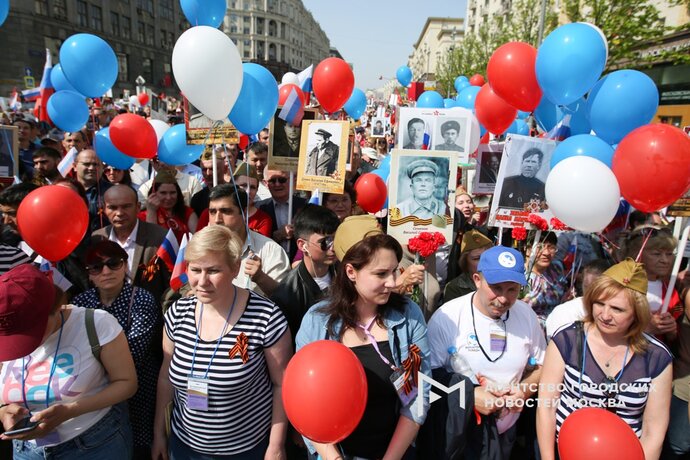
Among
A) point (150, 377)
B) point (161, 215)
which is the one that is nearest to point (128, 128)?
point (161, 215)

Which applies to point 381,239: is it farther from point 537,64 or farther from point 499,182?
point 537,64

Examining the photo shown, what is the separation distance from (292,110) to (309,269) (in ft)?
6.09

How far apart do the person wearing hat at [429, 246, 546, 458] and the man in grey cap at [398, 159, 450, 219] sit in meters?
0.69

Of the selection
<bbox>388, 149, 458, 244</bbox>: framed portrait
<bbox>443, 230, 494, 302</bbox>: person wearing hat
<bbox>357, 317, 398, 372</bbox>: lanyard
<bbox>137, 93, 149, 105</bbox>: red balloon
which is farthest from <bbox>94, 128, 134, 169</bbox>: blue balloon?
<bbox>137, 93, 149, 105</bbox>: red balloon

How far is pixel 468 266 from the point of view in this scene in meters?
3.11

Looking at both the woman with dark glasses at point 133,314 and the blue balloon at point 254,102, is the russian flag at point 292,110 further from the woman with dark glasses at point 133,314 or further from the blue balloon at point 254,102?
the woman with dark glasses at point 133,314

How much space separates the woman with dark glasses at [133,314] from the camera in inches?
92.7

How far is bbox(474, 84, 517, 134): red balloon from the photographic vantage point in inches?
174

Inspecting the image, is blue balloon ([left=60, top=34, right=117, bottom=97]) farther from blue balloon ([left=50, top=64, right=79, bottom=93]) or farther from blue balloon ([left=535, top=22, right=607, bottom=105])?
blue balloon ([left=535, top=22, right=607, bottom=105])

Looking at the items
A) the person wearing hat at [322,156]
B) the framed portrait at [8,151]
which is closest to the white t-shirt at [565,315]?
the person wearing hat at [322,156]

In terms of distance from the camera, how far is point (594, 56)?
124 inches

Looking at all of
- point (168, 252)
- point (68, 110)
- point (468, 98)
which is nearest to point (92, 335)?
point (168, 252)

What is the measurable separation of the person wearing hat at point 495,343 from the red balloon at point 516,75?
1.94 m

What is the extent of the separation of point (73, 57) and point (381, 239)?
14.6ft
